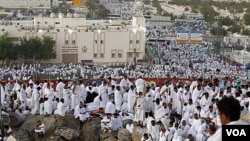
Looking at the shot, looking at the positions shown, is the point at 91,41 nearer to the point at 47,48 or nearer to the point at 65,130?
the point at 47,48

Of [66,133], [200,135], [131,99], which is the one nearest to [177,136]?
[200,135]

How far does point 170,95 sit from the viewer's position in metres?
11.4

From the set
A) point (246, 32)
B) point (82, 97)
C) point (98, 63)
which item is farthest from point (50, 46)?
point (246, 32)

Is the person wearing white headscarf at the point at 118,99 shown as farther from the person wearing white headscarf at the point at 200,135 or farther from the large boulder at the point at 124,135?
the person wearing white headscarf at the point at 200,135

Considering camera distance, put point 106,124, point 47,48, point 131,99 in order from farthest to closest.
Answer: point 47,48, point 131,99, point 106,124

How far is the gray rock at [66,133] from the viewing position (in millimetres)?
10789

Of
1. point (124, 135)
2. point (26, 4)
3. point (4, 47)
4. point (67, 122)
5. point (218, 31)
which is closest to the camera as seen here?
point (124, 135)

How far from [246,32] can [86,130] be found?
47.1m

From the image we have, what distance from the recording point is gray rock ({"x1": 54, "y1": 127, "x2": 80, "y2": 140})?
425 inches

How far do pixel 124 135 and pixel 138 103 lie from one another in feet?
2.75

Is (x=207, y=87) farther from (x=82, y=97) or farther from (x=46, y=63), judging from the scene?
(x=46, y=63)

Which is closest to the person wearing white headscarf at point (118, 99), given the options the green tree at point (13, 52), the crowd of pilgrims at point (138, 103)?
the crowd of pilgrims at point (138, 103)

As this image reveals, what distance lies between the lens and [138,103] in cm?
1091

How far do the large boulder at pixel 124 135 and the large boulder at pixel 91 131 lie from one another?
2.52 feet
